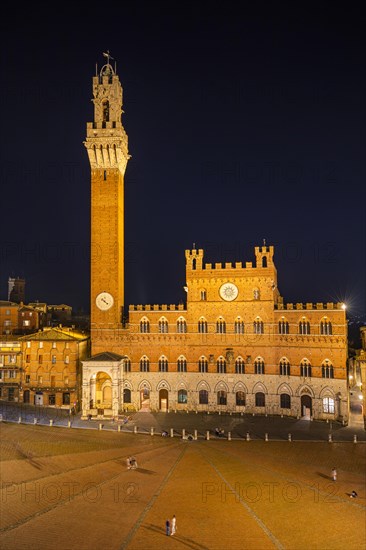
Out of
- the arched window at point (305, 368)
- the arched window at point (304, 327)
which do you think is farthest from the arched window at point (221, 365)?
the arched window at point (304, 327)

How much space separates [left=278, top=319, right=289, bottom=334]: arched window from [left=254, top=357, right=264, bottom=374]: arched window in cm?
383

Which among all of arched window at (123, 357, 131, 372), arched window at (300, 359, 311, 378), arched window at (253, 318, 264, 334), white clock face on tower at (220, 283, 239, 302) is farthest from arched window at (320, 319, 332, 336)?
arched window at (123, 357, 131, 372)

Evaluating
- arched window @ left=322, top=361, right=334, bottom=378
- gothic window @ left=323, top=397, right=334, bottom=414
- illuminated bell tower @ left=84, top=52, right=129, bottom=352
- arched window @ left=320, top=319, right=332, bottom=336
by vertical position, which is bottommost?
gothic window @ left=323, top=397, right=334, bottom=414

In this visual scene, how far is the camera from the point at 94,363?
46875mm

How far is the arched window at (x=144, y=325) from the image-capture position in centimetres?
4947

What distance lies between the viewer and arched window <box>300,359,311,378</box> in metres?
45.6

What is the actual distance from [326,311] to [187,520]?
2847 centimetres

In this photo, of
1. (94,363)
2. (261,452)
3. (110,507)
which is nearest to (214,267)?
(94,363)

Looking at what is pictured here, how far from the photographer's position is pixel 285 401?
46.1 m

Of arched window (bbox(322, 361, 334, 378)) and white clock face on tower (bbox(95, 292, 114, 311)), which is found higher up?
white clock face on tower (bbox(95, 292, 114, 311))

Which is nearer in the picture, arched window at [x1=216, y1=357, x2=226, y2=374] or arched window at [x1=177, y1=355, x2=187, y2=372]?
arched window at [x1=216, y1=357, x2=226, y2=374]

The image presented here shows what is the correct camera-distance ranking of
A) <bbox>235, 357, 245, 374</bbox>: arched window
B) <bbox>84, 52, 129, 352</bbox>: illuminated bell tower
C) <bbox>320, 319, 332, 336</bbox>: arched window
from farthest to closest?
<bbox>84, 52, 129, 352</bbox>: illuminated bell tower
<bbox>235, 357, 245, 374</bbox>: arched window
<bbox>320, 319, 332, 336</bbox>: arched window

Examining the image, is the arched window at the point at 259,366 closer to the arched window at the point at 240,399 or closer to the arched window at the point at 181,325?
the arched window at the point at 240,399

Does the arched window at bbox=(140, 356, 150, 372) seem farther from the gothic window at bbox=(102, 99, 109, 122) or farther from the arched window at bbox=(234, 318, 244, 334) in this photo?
the gothic window at bbox=(102, 99, 109, 122)
